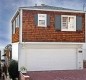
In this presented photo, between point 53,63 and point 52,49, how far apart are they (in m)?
1.50

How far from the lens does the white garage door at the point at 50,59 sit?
26.6m

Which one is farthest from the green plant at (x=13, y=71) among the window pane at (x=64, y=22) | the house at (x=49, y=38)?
the window pane at (x=64, y=22)

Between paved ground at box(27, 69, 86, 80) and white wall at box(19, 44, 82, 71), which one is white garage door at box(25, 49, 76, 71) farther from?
paved ground at box(27, 69, 86, 80)

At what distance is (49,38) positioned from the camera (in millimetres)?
26812

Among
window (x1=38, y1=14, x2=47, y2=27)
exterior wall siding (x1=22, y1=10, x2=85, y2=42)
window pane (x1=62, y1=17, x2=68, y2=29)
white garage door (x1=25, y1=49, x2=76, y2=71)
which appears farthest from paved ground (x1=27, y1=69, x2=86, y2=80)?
window pane (x1=62, y1=17, x2=68, y2=29)

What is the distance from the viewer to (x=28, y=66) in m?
26.4

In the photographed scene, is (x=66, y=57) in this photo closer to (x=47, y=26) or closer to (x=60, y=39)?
(x=60, y=39)

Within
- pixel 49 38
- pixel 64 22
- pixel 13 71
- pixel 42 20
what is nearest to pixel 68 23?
pixel 64 22

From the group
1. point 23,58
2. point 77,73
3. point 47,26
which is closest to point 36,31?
point 47,26

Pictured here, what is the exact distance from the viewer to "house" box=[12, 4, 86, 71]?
2602 cm

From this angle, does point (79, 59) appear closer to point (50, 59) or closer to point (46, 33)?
point (50, 59)

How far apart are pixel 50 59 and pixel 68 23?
4.33m

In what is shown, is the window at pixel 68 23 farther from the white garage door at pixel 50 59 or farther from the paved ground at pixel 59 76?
Result: the paved ground at pixel 59 76

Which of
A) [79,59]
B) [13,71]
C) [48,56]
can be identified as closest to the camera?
[13,71]
